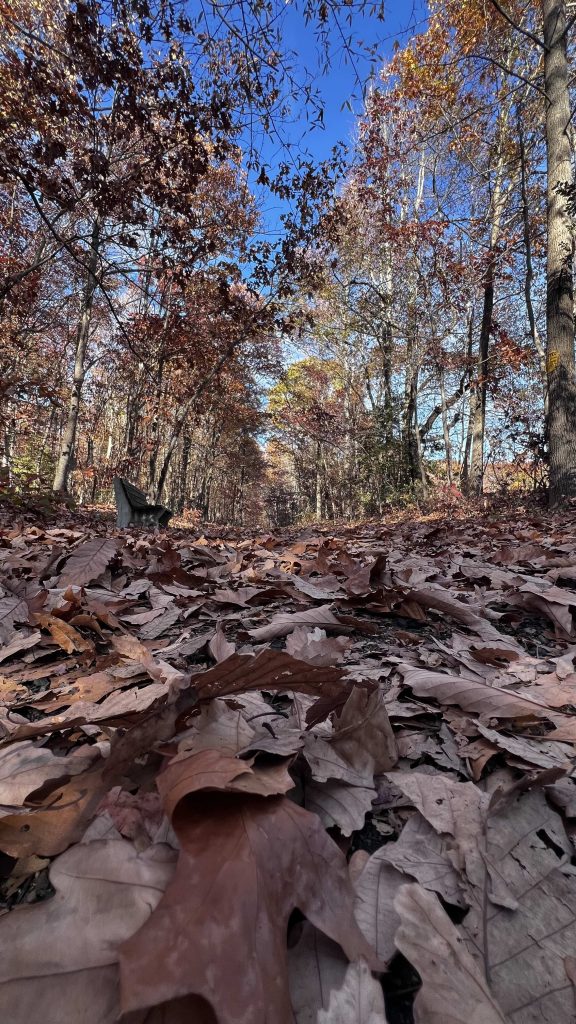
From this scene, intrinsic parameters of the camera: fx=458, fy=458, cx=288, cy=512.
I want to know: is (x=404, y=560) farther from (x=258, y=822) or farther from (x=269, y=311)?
(x=269, y=311)

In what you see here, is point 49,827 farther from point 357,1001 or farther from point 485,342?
point 485,342

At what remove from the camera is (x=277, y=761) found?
679mm

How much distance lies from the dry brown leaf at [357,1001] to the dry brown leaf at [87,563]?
1.74 m

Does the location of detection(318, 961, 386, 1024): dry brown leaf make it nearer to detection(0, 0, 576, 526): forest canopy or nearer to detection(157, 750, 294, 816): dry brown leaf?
detection(157, 750, 294, 816): dry brown leaf

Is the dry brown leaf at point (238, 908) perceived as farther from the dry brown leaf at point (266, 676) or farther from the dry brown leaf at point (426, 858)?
the dry brown leaf at point (266, 676)

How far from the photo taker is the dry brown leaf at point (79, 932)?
40cm

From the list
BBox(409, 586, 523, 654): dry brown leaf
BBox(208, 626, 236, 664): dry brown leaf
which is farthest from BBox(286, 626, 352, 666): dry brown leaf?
BBox(409, 586, 523, 654): dry brown leaf

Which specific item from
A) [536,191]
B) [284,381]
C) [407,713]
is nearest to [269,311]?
[536,191]

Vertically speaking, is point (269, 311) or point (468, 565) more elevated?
point (269, 311)

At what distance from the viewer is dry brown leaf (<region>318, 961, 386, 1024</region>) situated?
1.40 ft

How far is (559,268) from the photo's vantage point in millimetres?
6164

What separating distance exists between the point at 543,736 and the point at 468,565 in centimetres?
159

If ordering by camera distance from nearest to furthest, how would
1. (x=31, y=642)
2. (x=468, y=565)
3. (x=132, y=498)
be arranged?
(x=31, y=642), (x=468, y=565), (x=132, y=498)

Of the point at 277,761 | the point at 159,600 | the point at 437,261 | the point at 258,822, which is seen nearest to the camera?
the point at 258,822
